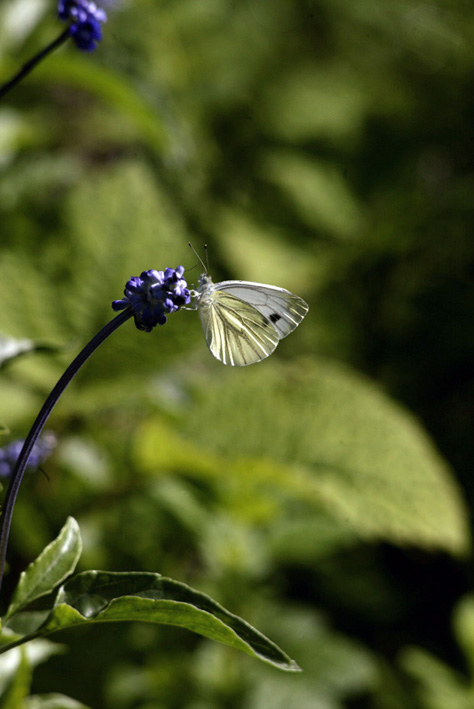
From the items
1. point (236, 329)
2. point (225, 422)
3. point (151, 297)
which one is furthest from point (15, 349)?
point (225, 422)

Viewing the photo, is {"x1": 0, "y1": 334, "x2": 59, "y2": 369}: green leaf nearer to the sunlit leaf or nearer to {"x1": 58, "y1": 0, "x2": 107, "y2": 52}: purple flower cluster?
{"x1": 58, "y1": 0, "x2": 107, "y2": 52}: purple flower cluster

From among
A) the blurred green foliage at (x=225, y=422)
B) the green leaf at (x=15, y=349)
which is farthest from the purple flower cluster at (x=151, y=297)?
the blurred green foliage at (x=225, y=422)

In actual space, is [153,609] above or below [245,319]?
below

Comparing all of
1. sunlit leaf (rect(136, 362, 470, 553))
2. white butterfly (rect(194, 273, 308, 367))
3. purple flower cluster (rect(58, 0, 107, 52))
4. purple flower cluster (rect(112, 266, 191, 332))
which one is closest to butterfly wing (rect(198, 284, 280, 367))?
white butterfly (rect(194, 273, 308, 367))

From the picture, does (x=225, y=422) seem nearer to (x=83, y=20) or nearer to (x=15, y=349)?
(x=15, y=349)

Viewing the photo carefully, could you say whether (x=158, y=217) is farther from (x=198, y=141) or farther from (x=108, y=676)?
(x=198, y=141)

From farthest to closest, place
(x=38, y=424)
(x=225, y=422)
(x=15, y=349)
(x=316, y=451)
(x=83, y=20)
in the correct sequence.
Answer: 1. (x=225, y=422)
2. (x=316, y=451)
3. (x=15, y=349)
4. (x=83, y=20)
5. (x=38, y=424)

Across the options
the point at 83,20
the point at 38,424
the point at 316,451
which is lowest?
the point at 38,424
